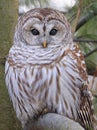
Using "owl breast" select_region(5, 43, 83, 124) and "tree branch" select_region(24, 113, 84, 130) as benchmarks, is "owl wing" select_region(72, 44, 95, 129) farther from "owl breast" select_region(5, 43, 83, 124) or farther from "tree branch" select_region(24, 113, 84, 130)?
"tree branch" select_region(24, 113, 84, 130)

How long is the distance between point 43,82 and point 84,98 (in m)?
0.35

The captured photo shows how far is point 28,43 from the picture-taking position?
3.49 metres

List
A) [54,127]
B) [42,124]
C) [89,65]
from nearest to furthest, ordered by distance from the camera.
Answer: [54,127]
[42,124]
[89,65]

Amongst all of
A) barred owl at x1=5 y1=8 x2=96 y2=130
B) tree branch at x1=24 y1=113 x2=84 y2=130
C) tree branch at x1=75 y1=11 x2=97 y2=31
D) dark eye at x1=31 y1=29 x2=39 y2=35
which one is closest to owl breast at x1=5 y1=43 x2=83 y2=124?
barred owl at x1=5 y1=8 x2=96 y2=130

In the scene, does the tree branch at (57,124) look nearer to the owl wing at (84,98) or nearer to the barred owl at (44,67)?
the barred owl at (44,67)

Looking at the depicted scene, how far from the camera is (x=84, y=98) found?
11.9 ft

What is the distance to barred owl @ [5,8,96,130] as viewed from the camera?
3402 millimetres

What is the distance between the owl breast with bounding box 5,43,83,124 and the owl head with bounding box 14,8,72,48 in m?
0.07

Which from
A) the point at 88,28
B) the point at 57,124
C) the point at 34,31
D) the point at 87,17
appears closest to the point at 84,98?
the point at 34,31

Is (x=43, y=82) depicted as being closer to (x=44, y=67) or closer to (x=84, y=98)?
(x=44, y=67)

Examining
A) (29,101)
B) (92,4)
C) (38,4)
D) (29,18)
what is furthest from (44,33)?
(38,4)

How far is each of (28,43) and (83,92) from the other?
495mm

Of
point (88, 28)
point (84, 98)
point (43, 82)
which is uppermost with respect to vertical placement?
point (88, 28)

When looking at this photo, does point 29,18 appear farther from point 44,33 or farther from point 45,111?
point 45,111
